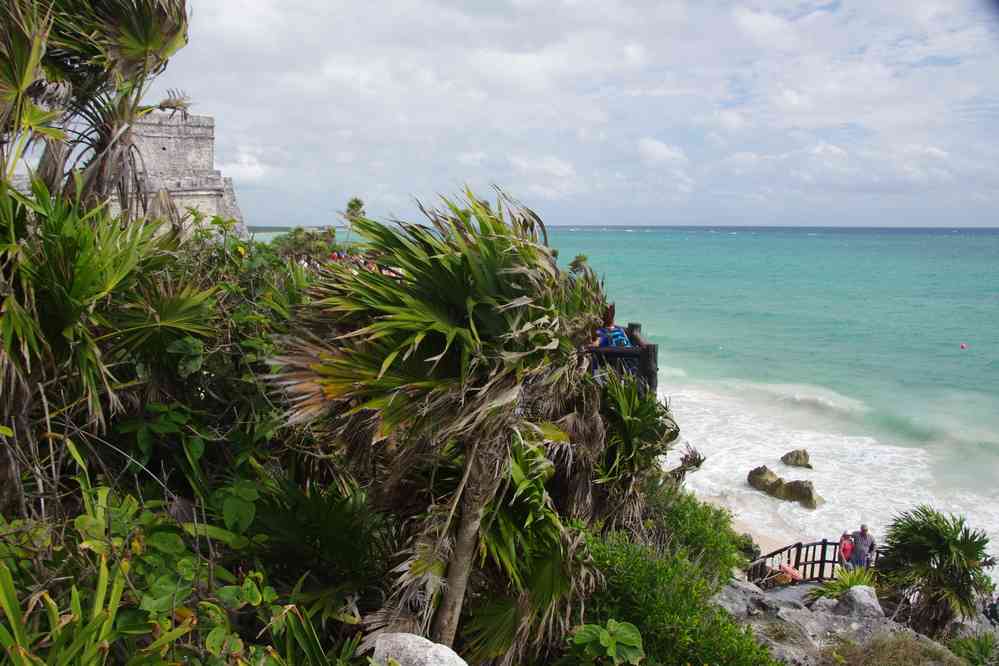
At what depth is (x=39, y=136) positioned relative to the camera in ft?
13.1

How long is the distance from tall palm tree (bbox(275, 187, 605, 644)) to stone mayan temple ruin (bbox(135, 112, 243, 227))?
1447 cm

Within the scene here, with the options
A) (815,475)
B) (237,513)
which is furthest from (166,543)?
(815,475)

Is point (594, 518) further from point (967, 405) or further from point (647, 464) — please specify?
point (967, 405)

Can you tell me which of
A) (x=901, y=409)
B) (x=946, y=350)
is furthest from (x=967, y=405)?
(x=946, y=350)

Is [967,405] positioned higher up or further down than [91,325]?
further down

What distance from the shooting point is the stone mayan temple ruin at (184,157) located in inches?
655

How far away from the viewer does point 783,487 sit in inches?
669

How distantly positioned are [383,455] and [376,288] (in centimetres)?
100

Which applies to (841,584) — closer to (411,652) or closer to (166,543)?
(411,652)

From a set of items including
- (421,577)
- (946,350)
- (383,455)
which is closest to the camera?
(421,577)

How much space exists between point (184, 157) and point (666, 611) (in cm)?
1606

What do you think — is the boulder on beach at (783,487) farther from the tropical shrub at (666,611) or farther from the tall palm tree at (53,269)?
the tall palm tree at (53,269)

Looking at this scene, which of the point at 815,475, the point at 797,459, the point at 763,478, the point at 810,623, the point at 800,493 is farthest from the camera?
the point at 797,459

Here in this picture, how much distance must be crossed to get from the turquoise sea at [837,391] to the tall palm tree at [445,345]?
475 millimetres
